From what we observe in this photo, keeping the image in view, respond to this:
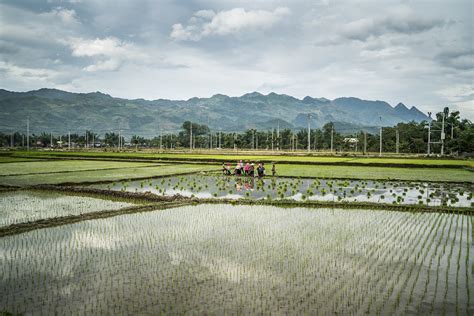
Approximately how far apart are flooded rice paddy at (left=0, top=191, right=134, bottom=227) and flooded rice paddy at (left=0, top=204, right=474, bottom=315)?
7.75ft

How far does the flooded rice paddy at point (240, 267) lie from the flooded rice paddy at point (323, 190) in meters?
5.21

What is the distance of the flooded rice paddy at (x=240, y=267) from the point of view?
6.86 metres

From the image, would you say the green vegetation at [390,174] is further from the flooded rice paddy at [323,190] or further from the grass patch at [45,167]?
the grass patch at [45,167]

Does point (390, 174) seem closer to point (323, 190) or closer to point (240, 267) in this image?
point (323, 190)

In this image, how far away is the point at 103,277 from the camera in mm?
8070

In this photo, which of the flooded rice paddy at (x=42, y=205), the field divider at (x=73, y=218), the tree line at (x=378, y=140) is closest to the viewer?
the field divider at (x=73, y=218)

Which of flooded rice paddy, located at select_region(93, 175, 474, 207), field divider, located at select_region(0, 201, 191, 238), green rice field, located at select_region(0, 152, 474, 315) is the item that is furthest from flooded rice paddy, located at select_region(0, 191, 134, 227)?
flooded rice paddy, located at select_region(93, 175, 474, 207)

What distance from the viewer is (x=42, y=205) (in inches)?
657

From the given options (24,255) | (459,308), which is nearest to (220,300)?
(459,308)

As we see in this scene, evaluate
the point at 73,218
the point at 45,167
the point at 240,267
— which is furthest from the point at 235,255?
the point at 45,167

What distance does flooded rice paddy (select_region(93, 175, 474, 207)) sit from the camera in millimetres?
19078

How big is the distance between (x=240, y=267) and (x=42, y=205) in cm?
1176

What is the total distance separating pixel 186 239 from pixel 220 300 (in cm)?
441

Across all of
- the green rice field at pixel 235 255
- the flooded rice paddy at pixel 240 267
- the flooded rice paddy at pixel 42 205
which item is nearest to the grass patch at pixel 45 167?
the flooded rice paddy at pixel 42 205
